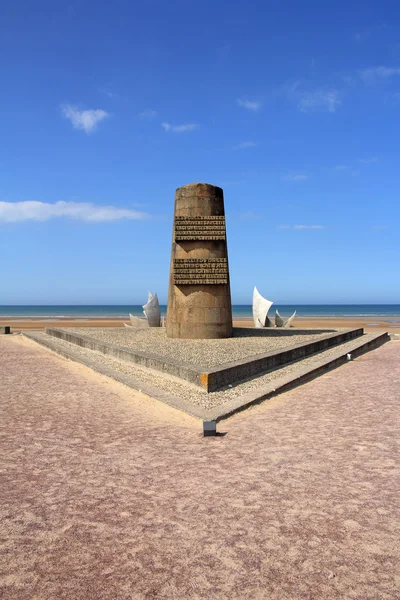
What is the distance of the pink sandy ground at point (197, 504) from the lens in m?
2.57

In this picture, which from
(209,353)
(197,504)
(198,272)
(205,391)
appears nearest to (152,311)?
(198,272)

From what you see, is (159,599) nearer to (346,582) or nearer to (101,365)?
(346,582)

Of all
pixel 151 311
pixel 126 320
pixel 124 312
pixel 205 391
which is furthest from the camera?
pixel 124 312

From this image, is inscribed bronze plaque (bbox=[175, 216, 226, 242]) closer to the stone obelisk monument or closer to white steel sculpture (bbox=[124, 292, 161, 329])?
the stone obelisk monument

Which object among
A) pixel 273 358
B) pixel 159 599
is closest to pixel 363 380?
pixel 273 358

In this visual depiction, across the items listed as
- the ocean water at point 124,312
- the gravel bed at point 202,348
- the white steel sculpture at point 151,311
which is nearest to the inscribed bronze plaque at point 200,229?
the gravel bed at point 202,348

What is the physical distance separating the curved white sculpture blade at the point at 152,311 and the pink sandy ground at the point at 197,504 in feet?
46.1

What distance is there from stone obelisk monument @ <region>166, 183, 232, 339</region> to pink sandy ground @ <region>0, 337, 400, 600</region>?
7544 mm

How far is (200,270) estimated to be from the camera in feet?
45.8

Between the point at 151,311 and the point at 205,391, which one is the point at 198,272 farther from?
the point at 151,311

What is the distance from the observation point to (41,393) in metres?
7.64

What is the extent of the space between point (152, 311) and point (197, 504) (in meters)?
17.5

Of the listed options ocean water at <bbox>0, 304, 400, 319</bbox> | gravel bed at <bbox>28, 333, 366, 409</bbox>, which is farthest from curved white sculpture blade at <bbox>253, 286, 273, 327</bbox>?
ocean water at <bbox>0, 304, 400, 319</bbox>

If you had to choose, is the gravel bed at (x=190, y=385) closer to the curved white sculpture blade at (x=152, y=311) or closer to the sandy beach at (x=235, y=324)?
the curved white sculpture blade at (x=152, y=311)
